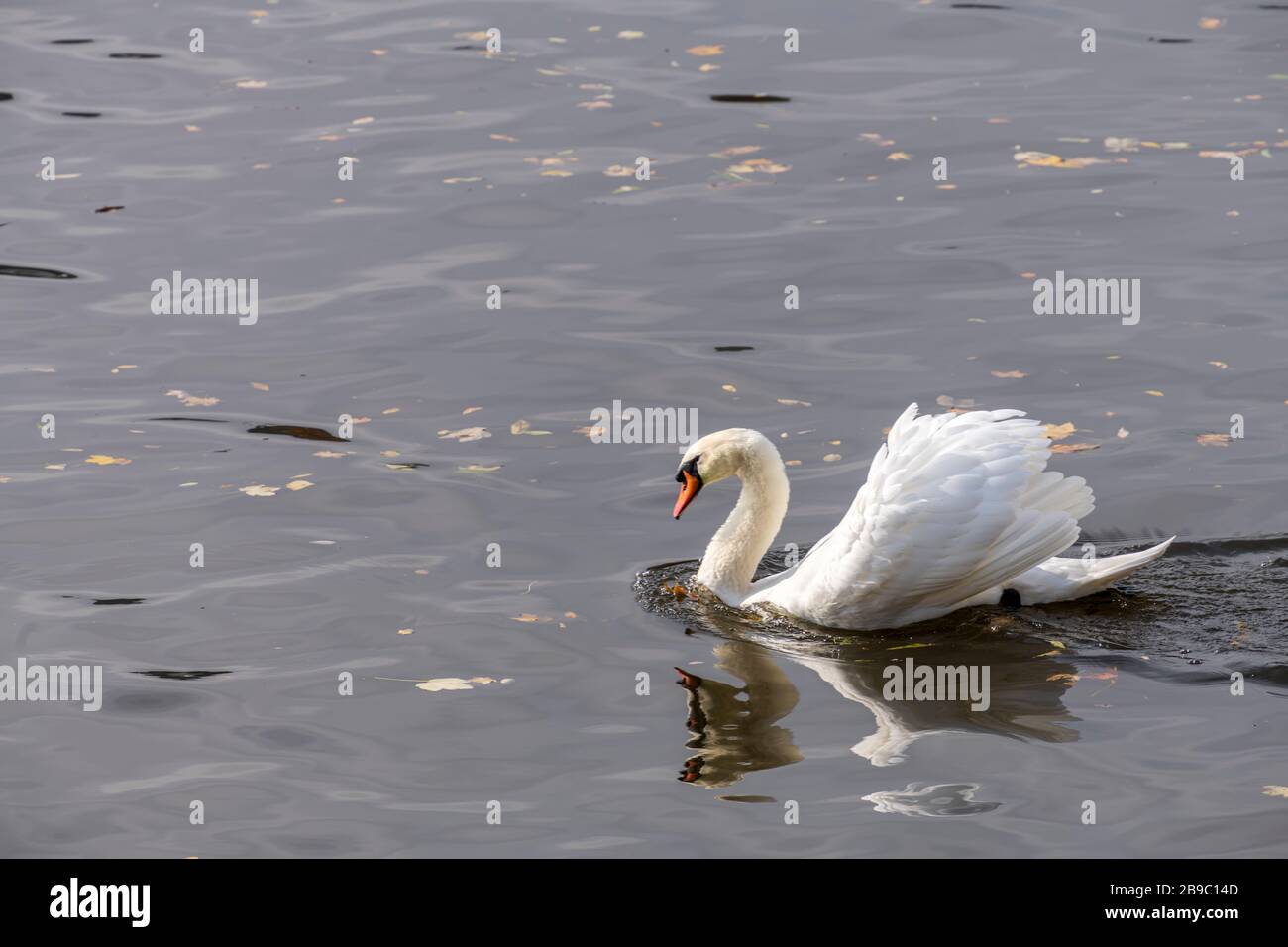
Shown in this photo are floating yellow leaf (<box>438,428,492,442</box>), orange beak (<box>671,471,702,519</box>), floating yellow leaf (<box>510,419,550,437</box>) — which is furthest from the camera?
floating yellow leaf (<box>510,419,550,437</box>)

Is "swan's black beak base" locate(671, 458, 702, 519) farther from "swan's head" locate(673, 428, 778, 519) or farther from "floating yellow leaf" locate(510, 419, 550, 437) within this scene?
"floating yellow leaf" locate(510, 419, 550, 437)

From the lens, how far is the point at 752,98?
1973 cm

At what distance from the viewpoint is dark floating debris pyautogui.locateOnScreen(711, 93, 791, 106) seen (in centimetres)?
1966

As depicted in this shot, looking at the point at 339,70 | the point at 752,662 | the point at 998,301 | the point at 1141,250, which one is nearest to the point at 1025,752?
the point at 752,662

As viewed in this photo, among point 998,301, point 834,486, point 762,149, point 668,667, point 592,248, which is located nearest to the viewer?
point 668,667

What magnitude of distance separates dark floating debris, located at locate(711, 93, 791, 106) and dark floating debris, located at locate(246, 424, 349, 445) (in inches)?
316

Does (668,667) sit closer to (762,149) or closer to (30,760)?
(30,760)

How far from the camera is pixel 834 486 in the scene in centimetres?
1215

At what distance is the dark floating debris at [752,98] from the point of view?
64.5 ft

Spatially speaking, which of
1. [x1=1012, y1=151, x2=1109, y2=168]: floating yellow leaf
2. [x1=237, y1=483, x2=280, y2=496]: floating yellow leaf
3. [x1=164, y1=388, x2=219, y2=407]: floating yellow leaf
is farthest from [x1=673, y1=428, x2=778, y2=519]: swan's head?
[x1=1012, y1=151, x2=1109, y2=168]: floating yellow leaf

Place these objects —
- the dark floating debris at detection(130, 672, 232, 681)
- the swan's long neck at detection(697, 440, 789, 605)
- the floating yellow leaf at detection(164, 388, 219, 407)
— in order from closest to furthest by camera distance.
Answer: the dark floating debris at detection(130, 672, 232, 681) → the swan's long neck at detection(697, 440, 789, 605) → the floating yellow leaf at detection(164, 388, 219, 407)

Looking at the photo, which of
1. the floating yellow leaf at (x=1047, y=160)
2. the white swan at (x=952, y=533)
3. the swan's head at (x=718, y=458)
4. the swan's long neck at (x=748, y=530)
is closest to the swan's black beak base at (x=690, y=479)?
the swan's head at (x=718, y=458)

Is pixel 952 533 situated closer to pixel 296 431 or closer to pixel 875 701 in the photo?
pixel 875 701

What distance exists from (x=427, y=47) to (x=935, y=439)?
13.2 meters
